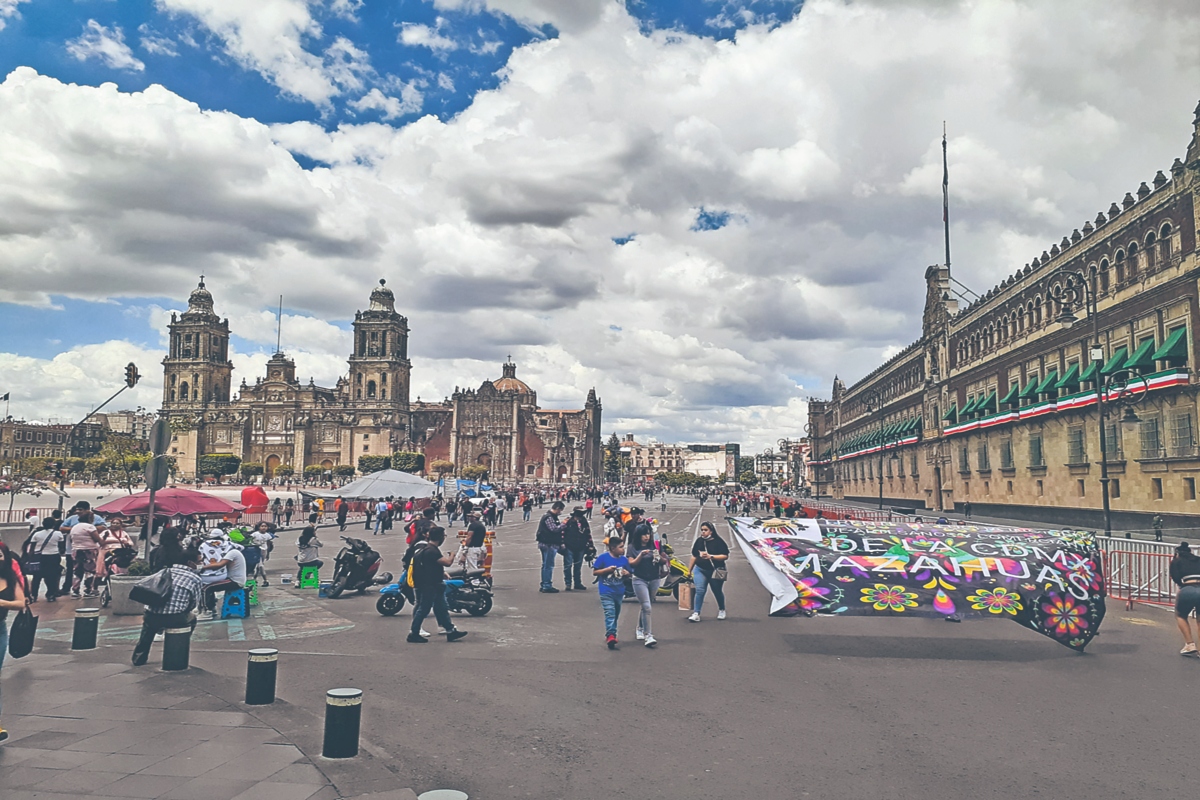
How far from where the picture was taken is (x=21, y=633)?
7000 mm

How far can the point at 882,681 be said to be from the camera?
9.11 metres

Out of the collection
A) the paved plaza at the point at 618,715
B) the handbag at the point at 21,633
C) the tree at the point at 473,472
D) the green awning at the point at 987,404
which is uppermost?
Result: the green awning at the point at 987,404

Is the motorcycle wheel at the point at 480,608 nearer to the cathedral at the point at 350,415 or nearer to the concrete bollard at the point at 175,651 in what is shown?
the concrete bollard at the point at 175,651

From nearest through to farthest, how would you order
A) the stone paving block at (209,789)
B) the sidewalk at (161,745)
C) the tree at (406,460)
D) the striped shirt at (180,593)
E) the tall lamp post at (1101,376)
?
the stone paving block at (209,789) < the sidewalk at (161,745) < the striped shirt at (180,593) < the tall lamp post at (1101,376) < the tree at (406,460)

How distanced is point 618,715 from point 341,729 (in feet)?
8.63

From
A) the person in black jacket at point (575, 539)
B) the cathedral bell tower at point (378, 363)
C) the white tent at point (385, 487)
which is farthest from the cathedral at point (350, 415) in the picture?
the person in black jacket at point (575, 539)

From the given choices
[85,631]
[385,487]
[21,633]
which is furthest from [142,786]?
[385,487]

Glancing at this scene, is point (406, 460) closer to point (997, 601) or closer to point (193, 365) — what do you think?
point (193, 365)

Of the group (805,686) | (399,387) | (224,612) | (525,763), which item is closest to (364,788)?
(525,763)

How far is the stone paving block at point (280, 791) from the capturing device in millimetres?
5484

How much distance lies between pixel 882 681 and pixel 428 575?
→ 566 centimetres

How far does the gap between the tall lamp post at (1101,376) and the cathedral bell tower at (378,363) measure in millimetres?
117874

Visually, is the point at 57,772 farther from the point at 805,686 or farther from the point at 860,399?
the point at 860,399

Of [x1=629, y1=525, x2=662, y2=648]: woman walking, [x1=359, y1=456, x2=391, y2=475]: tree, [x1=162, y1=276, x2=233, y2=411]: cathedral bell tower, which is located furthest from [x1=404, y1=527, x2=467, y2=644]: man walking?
[x1=162, y1=276, x2=233, y2=411]: cathedral bell tower
